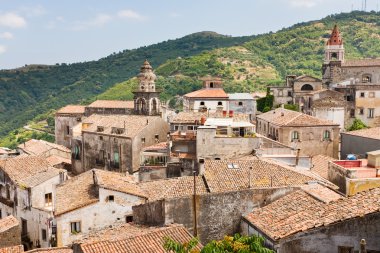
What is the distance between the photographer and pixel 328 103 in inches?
2328

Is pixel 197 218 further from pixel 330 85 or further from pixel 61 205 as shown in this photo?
pixel 330 85

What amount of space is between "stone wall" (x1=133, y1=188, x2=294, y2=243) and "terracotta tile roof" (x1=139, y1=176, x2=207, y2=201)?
1.06m

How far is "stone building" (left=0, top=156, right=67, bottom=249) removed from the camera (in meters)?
30.8

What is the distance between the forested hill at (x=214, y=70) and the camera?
117938 millimetres

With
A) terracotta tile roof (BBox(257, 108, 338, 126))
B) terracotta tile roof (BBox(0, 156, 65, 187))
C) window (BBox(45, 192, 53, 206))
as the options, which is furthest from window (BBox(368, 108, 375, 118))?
window (BBox(45, 192, 53, 206))

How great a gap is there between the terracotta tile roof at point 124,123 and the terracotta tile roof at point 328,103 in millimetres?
20843

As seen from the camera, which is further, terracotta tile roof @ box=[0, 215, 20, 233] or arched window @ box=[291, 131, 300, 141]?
arched window @ box=[291, 131, 300, 141]

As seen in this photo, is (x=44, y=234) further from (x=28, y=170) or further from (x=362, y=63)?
(x=362, y=63)

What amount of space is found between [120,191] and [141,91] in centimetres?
3330

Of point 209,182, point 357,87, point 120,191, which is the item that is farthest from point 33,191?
point 357,87

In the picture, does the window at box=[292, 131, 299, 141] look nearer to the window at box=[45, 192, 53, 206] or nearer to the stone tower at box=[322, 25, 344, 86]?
the window at box=[45, 192, 53, 206]

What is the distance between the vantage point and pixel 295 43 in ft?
490

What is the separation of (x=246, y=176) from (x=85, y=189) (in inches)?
437

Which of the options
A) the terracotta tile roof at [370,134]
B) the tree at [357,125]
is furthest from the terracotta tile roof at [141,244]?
the tree at [357,125]
